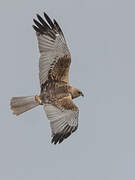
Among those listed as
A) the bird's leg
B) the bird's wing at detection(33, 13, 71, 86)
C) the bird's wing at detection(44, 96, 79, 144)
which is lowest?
the bird's wing at detection(44, 96, 79, 144)

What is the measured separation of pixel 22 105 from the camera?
34.7ft

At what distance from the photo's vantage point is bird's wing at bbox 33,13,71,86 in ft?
35.0

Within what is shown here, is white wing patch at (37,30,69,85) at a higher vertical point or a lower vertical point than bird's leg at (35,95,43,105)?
higher

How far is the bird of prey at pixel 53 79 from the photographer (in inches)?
409

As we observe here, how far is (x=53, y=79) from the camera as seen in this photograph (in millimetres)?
10812

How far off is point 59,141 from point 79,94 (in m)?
1.44

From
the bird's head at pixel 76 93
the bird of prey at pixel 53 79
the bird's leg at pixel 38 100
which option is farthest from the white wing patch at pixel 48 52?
the bird's head at pixel 76 93

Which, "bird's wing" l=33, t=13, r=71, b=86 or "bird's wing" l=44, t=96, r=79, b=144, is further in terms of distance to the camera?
"bird's wing" l=33, t=13, r=71, b=86

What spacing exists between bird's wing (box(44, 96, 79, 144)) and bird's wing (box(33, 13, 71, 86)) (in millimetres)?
513

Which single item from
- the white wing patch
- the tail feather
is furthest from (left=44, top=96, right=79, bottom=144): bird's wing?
the white wing patch

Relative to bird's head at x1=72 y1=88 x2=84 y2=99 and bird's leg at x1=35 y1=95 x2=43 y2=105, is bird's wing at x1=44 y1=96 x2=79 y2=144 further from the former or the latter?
bird's head at x1=72 y1=88 x2=84 y2=99

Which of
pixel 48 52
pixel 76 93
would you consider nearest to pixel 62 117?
pixel 76 93

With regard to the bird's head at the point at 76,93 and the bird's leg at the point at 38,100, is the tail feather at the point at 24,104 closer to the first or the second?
the bird's leg at the point at 38,100

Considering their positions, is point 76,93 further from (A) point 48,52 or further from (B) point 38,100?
(A) point 48,52
